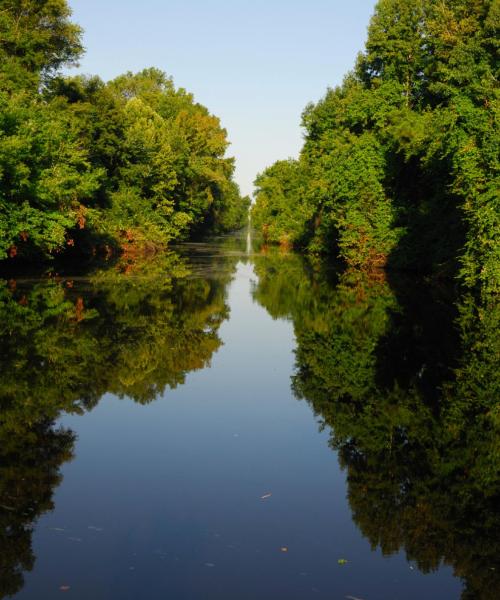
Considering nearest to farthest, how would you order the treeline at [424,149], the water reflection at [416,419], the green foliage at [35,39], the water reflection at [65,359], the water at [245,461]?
1. the water at [245,461]
2. the water reflection at [416,419]
3. the water reflection at [65,359]
4. the treeline at [424,149]
5. the green foliage at [35,39]

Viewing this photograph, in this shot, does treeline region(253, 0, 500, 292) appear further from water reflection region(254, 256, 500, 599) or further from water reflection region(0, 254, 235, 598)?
water reflection region(0, 254, 235, 598)

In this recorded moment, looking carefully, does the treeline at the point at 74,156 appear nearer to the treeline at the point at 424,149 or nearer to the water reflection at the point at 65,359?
the water reflection at the point at 65,359

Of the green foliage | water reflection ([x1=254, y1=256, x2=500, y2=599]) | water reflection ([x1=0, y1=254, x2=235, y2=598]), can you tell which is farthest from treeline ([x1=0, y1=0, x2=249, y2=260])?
water reflection ([x1=254, y1=256, x2=500, y2=599])

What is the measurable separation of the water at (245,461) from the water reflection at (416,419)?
0.04m

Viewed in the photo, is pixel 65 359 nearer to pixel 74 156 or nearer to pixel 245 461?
pixel 245 461

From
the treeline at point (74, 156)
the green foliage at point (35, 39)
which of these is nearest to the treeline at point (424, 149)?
the treeline at point (74, 156)

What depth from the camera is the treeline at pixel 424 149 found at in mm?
25469

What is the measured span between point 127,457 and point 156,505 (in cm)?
167

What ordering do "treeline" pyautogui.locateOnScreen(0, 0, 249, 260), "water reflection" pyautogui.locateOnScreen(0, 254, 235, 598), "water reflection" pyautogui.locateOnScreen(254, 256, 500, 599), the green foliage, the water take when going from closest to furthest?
the water < "water reflection" pyautogui.locateOnScreen(254, 256, 500, 599) < "water reflection" pyautogui.locateOnScreen(0, 254, 235, 598) < "treeline" pyautogui.locateOnScreen(0, 0, 249, 260) < the green foliage

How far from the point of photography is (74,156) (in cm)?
3612

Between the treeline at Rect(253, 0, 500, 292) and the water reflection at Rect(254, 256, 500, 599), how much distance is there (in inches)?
210

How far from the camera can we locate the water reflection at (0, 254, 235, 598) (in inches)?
286

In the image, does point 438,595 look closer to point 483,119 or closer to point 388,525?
point 388,525

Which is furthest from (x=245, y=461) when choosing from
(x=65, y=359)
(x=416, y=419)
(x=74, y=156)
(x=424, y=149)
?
(x=74, y=156)
